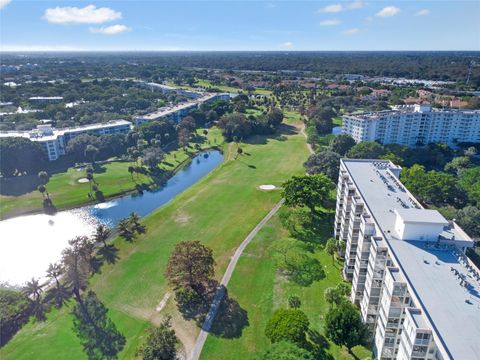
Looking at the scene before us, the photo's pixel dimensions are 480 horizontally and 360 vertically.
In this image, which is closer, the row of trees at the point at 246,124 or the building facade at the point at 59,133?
the building facade at the point at 59,133

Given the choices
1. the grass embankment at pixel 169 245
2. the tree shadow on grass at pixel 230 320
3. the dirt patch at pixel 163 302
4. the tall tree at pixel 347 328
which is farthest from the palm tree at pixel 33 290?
the tall tree at pixel 347 328

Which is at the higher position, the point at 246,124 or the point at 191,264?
the point at 246,124

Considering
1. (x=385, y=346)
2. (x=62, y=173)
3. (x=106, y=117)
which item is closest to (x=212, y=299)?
(x=385, y=346)

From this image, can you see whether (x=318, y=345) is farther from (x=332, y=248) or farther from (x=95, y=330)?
(x=95, y=330)

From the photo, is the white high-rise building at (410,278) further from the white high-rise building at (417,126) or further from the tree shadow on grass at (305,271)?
the white high-rise building at (417,126)

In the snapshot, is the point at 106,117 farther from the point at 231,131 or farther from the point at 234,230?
the point at 234,230

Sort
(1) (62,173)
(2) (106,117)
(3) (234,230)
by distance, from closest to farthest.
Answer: (3) (234,230) → (1) (62,173) → (2) (106,117)

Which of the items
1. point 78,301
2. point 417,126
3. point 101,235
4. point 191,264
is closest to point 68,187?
point 101,235
